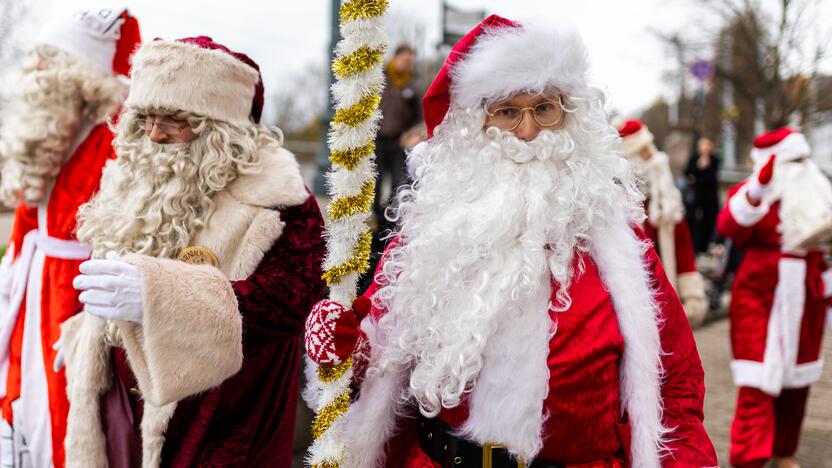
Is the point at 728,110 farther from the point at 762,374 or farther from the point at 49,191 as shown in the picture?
the point at 49,191

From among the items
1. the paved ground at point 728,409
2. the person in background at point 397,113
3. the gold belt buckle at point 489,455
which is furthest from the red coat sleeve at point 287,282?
the person in background at point 397,113

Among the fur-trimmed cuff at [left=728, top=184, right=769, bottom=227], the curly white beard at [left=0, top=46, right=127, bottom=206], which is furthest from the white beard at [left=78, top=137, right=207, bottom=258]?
the fur-trimmed cuff at [left=728, top=184, right=769, bottom=227]

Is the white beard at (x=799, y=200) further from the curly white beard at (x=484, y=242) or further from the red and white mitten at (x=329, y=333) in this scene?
the red and white mitten at (x=329, y=333)

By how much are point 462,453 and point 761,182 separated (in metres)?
3.66

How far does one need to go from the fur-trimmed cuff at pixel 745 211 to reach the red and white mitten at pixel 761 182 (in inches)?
1.8

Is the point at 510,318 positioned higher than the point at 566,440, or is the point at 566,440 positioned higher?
the point at 510,318

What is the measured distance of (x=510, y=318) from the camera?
2203 millimetres

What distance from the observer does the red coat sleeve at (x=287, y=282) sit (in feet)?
8.85

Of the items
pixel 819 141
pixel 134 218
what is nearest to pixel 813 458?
pixel 134 218

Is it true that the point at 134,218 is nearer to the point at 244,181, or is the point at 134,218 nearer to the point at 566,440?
the point at 244,181

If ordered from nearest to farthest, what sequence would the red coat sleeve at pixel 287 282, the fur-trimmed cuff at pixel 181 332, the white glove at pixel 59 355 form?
the fur-trimmed cuff at pixel 181 332, the red coat sleeve at pixel 287 282, the white glove at pixel 59 355

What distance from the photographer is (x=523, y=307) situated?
2.21 metres

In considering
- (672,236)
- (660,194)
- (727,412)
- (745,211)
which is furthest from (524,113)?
(727,412)

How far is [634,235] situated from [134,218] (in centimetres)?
166
